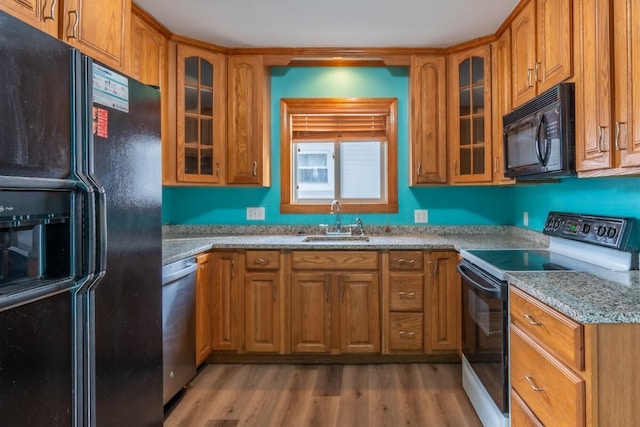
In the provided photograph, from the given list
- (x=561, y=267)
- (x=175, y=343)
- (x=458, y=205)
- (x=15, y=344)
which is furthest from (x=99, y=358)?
(x=458, y=205)

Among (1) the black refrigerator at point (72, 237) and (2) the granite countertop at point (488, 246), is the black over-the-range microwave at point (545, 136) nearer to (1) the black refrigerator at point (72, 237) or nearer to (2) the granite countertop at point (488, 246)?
(2) the granite countertop at point (488, 246)

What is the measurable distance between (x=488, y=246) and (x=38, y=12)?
Result: 2457 millimetres

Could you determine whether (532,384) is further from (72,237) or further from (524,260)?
(72,237)

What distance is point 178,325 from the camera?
2137 millimetres

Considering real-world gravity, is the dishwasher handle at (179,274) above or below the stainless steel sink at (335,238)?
below

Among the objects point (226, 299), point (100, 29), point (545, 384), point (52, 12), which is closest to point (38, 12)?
point (52, 12)

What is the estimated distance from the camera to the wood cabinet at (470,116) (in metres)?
2.72

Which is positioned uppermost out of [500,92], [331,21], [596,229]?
[331,21]

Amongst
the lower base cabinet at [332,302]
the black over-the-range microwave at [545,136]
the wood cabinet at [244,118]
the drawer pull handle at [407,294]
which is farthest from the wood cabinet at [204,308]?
the black over-the-range microwave at [545,136]

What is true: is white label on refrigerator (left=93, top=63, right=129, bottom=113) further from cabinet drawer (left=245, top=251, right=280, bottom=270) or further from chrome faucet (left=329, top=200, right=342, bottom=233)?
chrome faucet (left=329, top=200, right=342, bottom=233)

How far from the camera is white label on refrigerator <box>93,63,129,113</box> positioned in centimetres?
122

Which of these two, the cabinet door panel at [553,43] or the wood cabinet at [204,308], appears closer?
the cabinet door panel at [553,43]

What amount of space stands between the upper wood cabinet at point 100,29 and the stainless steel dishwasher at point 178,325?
3.34 ft

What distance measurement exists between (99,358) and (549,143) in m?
2.01
